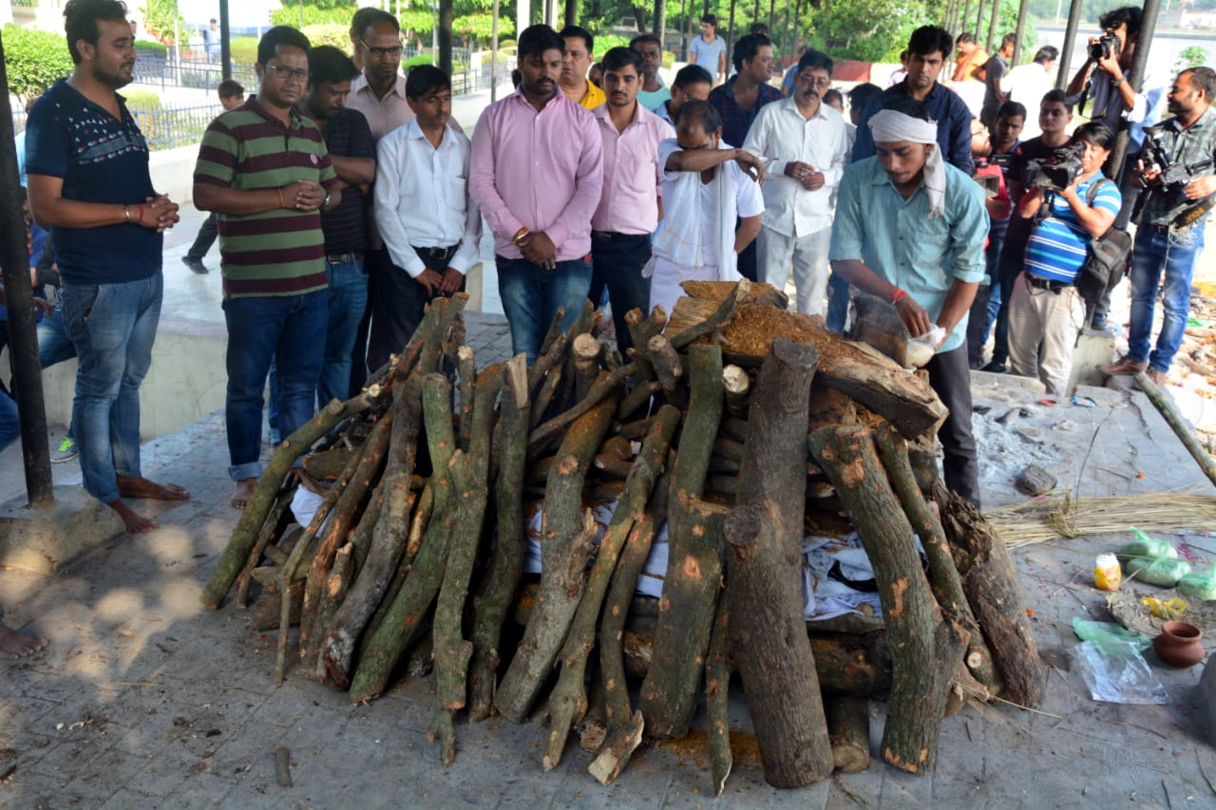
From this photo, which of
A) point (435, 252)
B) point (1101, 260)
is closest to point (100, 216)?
point (435, 252)

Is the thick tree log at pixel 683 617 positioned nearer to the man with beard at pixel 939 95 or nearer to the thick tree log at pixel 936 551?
the thick tree log at pixel 936 551

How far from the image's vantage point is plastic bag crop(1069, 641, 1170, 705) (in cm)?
377

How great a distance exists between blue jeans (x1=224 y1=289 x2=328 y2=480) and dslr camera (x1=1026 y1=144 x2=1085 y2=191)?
4925 millimetres

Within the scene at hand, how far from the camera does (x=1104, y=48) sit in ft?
28.4

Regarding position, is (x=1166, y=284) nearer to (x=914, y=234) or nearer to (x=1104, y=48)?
(x=1104, y=48)

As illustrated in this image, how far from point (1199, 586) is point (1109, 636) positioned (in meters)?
0.68

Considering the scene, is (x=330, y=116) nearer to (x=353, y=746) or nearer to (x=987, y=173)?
(x=353, y=746)

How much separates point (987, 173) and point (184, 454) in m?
6.47

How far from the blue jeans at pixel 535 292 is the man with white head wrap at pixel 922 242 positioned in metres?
1.57

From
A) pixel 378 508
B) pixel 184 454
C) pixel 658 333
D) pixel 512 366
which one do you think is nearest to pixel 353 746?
pixel 378 508

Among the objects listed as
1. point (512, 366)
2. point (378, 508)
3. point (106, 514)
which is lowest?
point (106, 514)

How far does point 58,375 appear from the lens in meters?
8.26

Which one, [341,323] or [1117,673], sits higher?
[341,323]

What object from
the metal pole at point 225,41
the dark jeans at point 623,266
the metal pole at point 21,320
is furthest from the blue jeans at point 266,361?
the metal pole at point 225,41
